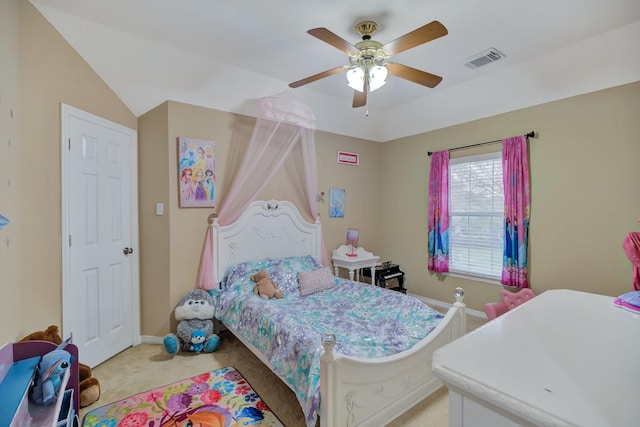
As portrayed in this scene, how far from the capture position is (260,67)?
10.5ft

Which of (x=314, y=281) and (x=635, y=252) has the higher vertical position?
(x=635, y=252)

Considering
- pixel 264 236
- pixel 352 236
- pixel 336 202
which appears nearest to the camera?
pixel 264 236

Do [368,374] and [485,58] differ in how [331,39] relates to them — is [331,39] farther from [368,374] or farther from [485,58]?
[368,374]

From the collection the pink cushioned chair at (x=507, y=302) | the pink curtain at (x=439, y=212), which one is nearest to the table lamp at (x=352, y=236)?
the pink curtain at (x=439, y=212)

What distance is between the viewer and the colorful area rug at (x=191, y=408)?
1.90m

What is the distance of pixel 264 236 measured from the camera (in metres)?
3.45

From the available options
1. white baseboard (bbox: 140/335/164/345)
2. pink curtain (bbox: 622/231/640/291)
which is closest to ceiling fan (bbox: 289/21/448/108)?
pink curtain (bbox: 622/231/640/291)

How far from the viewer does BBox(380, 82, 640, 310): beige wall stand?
2652mm

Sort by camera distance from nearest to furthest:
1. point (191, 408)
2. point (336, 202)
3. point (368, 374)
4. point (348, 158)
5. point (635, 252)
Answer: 1. point (635, 252)
2. point (368, 374)
3. point (191, 408)
4. point (336, 202)
5. point (348, 158)

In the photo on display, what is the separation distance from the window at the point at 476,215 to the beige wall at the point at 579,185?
0.59 feet

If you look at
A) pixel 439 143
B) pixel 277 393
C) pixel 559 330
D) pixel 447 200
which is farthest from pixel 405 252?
pixel 559 330

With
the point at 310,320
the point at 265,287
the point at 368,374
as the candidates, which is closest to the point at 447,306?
the point at 310,320

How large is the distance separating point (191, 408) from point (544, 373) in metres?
2.21

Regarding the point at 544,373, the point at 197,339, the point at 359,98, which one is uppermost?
the point at 359,98
